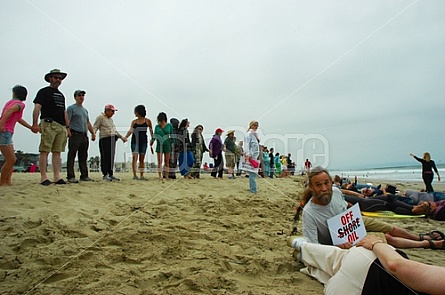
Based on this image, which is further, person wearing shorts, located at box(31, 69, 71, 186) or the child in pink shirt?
person wearing shorts, located at box(31, 69, 71, 186)

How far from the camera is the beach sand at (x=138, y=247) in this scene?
7.34 feet

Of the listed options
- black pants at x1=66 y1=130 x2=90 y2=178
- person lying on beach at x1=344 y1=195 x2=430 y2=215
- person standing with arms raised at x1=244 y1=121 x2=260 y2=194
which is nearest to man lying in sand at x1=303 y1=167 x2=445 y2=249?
person lying on beach at x1=344 y1=195 x2=430 y2=215

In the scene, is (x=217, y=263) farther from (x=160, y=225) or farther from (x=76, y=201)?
(x=76, y=201)

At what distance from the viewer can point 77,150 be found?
6.04m

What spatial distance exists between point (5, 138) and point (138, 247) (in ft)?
10.3

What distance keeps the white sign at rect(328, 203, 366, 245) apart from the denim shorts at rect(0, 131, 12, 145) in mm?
4672

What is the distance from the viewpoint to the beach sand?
7.34 feet

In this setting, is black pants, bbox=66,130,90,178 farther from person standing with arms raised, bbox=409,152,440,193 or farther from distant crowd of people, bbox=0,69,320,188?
person standing with arms raised, bbox=409,152,440,193

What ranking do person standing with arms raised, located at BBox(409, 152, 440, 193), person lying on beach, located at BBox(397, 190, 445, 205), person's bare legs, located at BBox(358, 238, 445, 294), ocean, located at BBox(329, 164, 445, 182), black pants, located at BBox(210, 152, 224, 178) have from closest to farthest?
person's bare legs, located at BBox(358, 238, 445, 294)
person lying on beach, located at BBox(397, 190, 445, 205)
person standing with arms raised, located at BBox(409, 152, 440, 193)
black pants, located at BBox(210, 152, 224, 178)
ocean, located at BBox(329, 164, 445, 182)

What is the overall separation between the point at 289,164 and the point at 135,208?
14.3 meters

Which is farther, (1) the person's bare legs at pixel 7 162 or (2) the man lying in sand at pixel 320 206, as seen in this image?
(1) the person's bare legs at pixel 7 162

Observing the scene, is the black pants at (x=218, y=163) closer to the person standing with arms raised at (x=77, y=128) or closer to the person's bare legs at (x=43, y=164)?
the person standing with arms raised at (x=77, y=128)

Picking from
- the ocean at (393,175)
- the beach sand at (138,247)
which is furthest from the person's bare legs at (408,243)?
the ocean at (393,175)

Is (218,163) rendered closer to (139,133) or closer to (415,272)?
(139,133)
